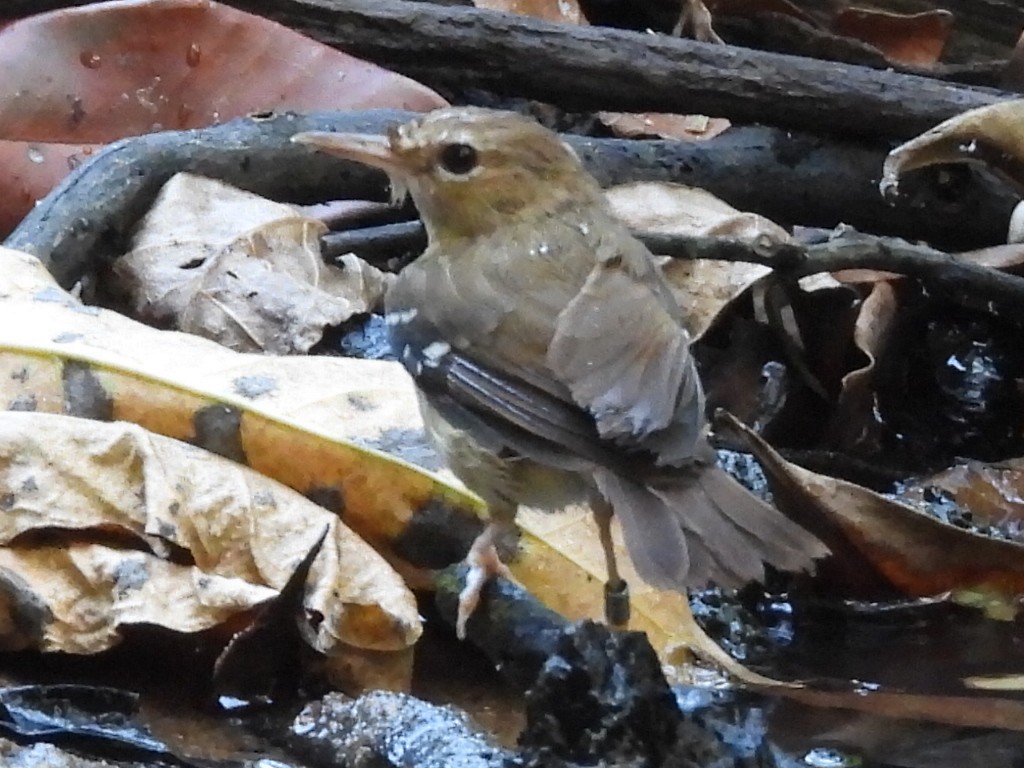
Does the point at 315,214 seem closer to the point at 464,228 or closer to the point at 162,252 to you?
the point at 162,252

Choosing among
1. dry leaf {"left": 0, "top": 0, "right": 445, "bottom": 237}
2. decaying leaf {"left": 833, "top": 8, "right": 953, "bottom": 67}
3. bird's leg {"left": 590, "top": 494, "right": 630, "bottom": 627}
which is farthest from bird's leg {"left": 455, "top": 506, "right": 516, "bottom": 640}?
decaying leaf {"left": 833, "top": 8, "right": 953, "bottom": 67}

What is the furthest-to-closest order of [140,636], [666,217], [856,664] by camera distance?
[666,217], [856,664], [140,636]

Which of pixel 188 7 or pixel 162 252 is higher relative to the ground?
pixel 188 7

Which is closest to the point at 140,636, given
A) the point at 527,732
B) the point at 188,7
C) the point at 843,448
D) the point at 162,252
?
the point at 527,732

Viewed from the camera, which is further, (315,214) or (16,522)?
(315,214)

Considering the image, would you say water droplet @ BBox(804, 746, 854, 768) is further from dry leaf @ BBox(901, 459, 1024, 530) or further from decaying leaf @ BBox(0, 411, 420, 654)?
dry leaf @ BBox(901, 459, 1024, 530)

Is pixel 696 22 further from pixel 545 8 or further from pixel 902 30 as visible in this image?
pixel 902 30
